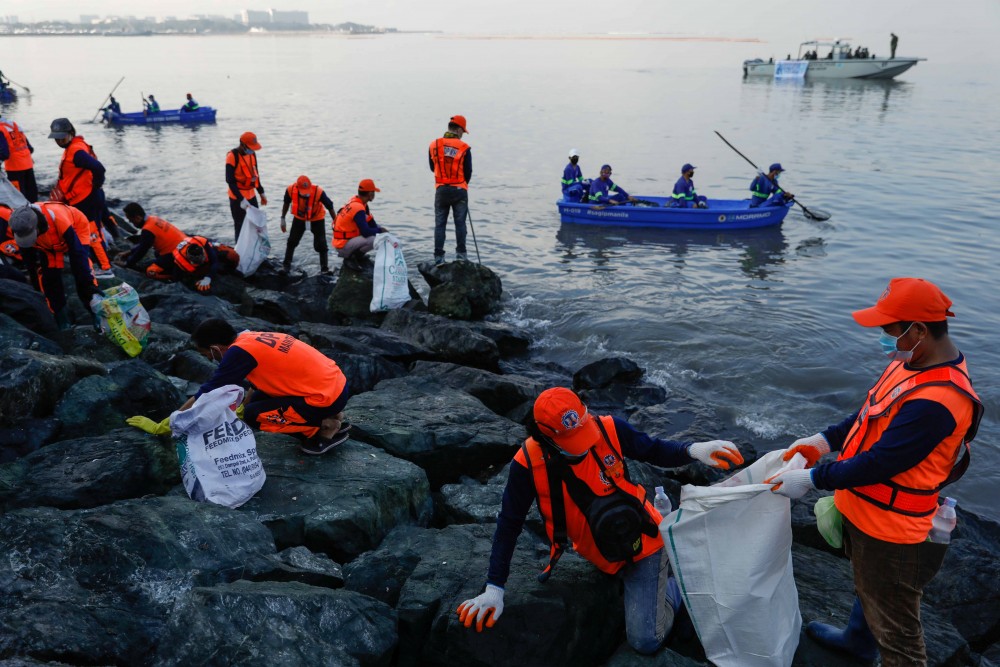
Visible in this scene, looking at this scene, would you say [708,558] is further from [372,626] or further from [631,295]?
[631,295]

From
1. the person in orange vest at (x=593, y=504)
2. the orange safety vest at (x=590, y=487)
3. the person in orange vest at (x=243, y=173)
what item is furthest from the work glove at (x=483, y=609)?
the person in orange vest at (x=243, y=173)

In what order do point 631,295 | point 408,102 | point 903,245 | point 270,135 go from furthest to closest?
point 408,102 < point 270,135 < point 903,245 < point 631,295

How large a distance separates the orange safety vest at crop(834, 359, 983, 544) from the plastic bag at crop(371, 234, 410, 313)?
27.6 ft

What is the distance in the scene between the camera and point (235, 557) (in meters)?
4.13

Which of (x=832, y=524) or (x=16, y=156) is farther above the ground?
(x=16, y=156)

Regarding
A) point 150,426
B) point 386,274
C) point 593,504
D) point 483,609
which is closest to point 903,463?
point 593,504

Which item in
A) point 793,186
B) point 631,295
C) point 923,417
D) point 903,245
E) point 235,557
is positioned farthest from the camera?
point 793,186

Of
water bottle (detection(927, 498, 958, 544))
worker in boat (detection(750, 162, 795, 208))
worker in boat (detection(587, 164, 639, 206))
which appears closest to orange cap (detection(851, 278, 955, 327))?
water bottle (detection(927, 498, 958, 544))

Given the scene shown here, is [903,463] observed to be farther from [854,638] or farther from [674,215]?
[674,215]

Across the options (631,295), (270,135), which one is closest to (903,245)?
(631,295)

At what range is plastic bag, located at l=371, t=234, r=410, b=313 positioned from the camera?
36.2ft

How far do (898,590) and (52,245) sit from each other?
7973 millimetres

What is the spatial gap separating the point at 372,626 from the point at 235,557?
41.4 inches

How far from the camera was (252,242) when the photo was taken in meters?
12.1
